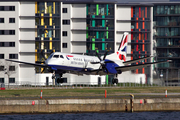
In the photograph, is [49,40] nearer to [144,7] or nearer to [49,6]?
[49,6]

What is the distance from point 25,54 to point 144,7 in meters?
42.2

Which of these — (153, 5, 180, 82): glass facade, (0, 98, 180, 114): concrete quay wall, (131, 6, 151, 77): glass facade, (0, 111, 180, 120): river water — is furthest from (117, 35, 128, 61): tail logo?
(153, 5, 180, 82): glass facade

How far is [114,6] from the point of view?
383ft

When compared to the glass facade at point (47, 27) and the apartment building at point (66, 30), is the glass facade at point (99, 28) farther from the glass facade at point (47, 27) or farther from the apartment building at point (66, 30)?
the glass facade at point (47, 27)

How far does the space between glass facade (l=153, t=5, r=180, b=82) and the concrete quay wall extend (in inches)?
3311

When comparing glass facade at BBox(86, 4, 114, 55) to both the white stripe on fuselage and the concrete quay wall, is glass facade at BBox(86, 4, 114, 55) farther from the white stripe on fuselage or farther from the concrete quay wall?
the concrete quay wall

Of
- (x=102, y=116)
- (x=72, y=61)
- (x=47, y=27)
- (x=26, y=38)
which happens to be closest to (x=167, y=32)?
(x=47, y=27)

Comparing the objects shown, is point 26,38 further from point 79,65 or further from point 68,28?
point 79,65

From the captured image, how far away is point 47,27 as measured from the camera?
112m

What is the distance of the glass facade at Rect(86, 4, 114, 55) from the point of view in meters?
116

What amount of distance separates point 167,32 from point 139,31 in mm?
16135

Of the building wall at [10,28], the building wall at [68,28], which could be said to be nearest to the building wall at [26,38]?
the building wall at [10,28]

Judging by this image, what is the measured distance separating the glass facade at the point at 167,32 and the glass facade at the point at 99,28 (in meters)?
21.7

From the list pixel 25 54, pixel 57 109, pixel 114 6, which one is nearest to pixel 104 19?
pixel 114 6
